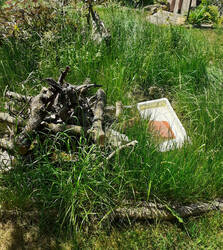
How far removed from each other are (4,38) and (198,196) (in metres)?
3.19

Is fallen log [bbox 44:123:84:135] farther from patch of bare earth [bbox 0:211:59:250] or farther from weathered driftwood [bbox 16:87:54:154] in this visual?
patch of bare earth [bbox 0:211:59:250]

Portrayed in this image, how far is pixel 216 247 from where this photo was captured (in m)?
2.57

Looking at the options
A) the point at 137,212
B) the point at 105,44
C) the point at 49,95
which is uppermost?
the point at 105,44

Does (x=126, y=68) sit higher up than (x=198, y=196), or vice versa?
(x=126, y=68)

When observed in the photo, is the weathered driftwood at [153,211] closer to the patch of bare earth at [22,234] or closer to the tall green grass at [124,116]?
the tall green grass at [124,116]

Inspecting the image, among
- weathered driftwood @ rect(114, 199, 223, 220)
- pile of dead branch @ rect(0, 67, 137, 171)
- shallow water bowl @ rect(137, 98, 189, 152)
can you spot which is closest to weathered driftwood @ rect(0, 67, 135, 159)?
pile of dead branch @ rect(0, 67, 137, 171)

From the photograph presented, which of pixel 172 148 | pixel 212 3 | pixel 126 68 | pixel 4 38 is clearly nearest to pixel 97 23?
pixel 126 68

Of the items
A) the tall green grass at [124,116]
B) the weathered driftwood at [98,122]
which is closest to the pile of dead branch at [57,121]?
the weathered driftwood at [98,122]

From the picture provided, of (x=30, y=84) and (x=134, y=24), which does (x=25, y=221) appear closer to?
(x=30, y=84)

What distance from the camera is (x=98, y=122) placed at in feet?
9.55

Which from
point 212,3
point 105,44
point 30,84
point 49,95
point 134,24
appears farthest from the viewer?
point 212,3

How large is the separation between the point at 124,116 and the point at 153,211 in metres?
1.02

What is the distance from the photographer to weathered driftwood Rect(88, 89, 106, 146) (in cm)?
271

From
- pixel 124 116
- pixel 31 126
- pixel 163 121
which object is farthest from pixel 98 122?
pixel 163 121
